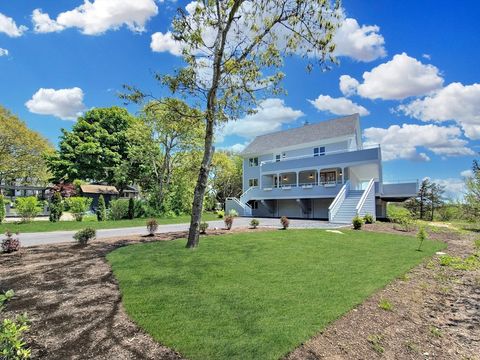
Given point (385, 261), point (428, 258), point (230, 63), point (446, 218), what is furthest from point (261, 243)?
point (446, 218)

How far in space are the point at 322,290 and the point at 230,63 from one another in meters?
7.79

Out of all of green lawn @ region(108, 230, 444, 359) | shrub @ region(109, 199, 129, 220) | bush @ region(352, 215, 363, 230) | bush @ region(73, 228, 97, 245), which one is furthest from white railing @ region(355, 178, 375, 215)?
shrub @ region(109, 199, 129, 220)

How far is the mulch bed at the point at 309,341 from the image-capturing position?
3975 mm

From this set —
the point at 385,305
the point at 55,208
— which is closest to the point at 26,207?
the point at 55,208

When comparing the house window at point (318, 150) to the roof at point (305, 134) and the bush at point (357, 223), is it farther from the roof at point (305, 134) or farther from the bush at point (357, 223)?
the bush at point (357, 223)

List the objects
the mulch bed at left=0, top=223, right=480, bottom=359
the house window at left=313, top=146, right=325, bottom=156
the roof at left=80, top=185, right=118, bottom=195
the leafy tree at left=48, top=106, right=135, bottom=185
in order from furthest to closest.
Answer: the roof at left=80, top=185, right=118, bottom=195 < the leafy tree at left=48, top=106, right=135, bottom=185 < the house window at left=313, top=146, right=325, bottom=156 < the mulch bed at left=0, top=223, right=480, bottom=359

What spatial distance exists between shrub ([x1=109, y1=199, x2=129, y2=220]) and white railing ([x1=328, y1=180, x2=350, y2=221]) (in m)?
17.1

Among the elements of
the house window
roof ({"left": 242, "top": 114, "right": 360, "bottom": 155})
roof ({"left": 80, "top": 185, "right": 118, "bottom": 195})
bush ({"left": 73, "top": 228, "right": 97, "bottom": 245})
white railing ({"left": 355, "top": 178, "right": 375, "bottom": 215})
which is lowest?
bush ({"left": 73, "top": 228, "right": 97, "bottom": 245})

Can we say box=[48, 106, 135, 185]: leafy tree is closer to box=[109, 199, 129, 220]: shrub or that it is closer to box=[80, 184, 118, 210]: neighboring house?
box=[80, 184, 118, 210]: neighboring house

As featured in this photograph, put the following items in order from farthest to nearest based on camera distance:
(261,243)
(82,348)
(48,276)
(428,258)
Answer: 1. (261,243)
2. (428,258)
3. (48,276)
4. (82,348)

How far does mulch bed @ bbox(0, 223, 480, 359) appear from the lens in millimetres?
3975

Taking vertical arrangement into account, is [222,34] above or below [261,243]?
above

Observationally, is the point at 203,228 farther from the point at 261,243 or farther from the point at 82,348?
the point at 82,348

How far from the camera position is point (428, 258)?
388 inches
